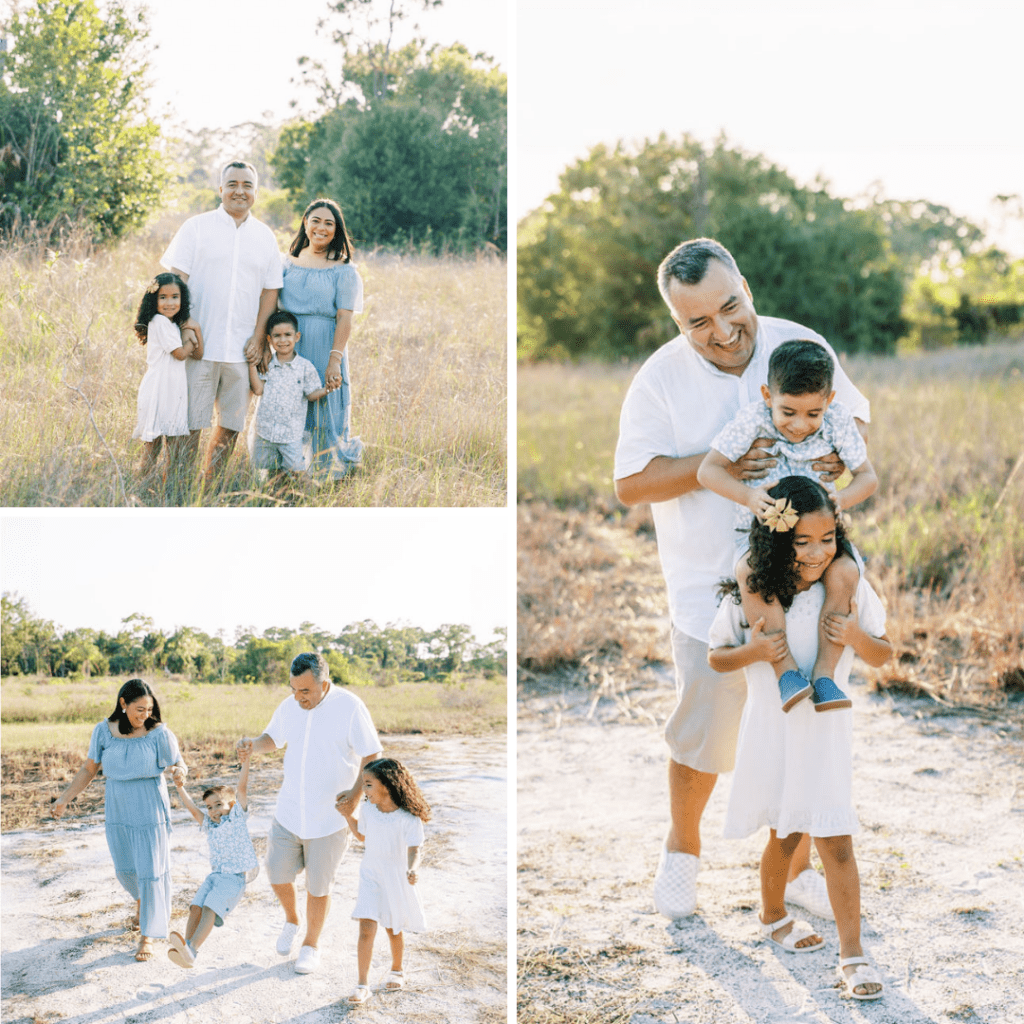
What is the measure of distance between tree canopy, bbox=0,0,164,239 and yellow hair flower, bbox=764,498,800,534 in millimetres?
2774

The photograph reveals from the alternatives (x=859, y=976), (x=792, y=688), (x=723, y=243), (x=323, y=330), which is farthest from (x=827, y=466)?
(x=723, y=243)

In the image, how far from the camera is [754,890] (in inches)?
143

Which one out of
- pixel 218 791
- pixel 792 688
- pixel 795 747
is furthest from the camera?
pixel 218 791

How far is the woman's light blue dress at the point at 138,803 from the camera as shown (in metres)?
3.02

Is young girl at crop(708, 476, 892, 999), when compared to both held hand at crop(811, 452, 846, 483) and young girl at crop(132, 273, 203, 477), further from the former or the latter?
young girl at crop(132, 273, 203, 477)

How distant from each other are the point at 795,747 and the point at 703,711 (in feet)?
1.51

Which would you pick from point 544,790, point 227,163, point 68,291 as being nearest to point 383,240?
point 227,163

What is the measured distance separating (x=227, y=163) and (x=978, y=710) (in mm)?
4482

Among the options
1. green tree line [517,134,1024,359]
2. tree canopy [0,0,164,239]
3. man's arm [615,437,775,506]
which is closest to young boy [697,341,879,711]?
man's arm [615,437,775,506]

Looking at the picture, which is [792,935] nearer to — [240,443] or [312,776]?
[312,776]

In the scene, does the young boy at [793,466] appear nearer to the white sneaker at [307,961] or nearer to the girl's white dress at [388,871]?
the girl's white dress at [388,871]

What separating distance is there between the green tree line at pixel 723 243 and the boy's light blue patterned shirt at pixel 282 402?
1777cm

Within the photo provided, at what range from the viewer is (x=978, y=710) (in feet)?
17.1

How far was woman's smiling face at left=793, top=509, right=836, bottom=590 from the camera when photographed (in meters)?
2.53
